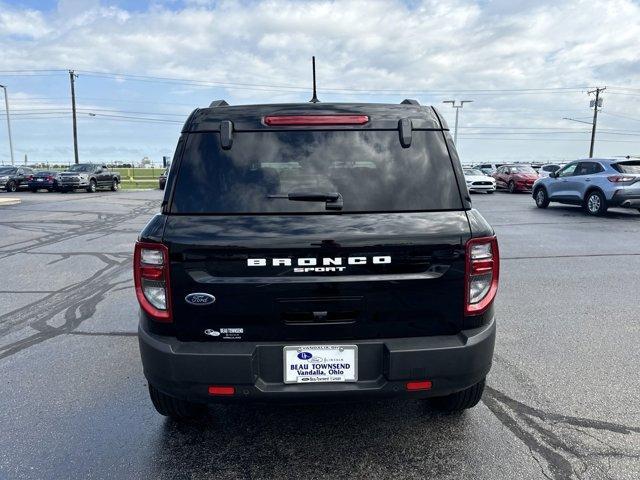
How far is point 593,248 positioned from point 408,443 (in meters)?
8.49

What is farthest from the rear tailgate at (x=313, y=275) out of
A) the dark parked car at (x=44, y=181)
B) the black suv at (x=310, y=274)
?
the dark parked car at (x=44, y=181)

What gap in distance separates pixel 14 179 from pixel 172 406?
110 ft

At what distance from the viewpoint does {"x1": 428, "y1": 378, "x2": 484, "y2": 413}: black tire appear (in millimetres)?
2984

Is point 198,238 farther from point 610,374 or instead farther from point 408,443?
point 610,374

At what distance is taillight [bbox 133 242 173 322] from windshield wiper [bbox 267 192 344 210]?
2.16 ft

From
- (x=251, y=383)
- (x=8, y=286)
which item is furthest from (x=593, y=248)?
(x=8, y=286)

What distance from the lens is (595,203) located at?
1513 centimetres

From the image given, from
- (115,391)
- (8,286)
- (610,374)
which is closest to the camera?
(115,391)

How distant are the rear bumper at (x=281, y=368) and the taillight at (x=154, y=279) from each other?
0.17 meters

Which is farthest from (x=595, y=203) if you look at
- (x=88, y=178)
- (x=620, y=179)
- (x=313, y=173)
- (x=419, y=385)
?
(x=88, y=178)

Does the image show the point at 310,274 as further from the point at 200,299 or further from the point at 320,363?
the point at 200,299

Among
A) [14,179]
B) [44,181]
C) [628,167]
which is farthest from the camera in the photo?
[14,179]

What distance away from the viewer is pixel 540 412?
323 cm

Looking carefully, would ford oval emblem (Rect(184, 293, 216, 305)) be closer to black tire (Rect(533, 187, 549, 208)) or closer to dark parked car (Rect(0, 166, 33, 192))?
black tire (Rect(533, 187, 549, 208))
